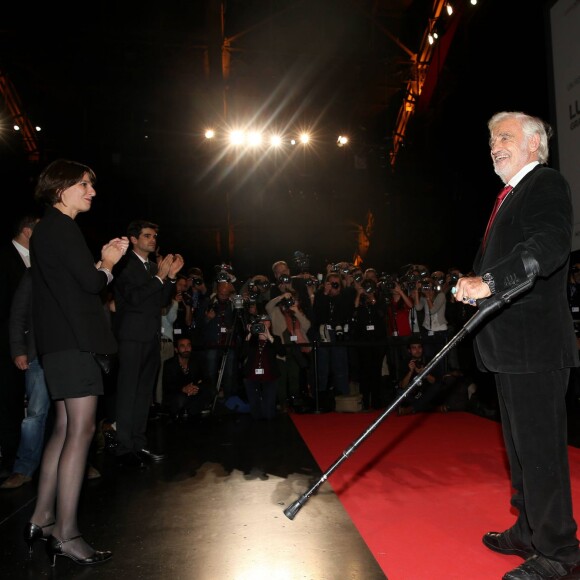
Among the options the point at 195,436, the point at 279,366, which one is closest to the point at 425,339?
the point at 279,366

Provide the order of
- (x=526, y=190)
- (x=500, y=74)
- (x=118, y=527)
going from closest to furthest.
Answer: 1. (x=526, y=190)
2. (x=118, y=527)
3. (x=500, y=74)

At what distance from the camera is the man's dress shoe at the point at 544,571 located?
1.72m

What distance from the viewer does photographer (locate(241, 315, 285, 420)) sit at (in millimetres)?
5723

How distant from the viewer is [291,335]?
639 centimetres

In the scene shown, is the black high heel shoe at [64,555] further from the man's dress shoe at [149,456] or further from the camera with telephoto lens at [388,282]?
the camera with telephoto lens at [388,282]

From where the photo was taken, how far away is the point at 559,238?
170cm

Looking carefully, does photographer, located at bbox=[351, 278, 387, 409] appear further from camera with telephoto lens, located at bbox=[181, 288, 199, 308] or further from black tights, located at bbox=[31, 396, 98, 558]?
black tights, located at bbox=[31, 396, 98, 558]

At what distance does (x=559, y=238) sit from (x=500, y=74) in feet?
23.5

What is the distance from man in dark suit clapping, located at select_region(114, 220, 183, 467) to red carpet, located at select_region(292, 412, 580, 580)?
131 centimetres

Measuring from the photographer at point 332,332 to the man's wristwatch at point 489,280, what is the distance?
177 inches

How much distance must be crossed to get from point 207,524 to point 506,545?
1287mm

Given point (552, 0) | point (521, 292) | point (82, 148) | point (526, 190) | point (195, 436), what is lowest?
point (195, 436)

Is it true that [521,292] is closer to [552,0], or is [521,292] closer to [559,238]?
[559,238]

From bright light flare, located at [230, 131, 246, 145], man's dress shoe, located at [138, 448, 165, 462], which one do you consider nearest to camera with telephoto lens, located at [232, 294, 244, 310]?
man's dress shoe, located at [138, 448, 165, 462]
